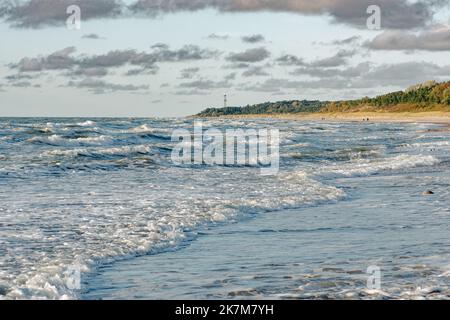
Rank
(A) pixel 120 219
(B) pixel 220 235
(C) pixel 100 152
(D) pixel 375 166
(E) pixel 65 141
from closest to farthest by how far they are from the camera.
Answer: (B) pixel 220 235 → (A) pixel 120 219 → (D) pixel 375 166 → (C) pixel 100 152 → (E) pixel 65 141

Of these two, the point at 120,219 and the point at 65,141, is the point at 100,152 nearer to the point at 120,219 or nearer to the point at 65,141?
the point at 65,141

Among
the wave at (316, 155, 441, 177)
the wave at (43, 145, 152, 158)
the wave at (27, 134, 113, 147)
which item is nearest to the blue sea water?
the wave at (316, 155, 441, 177)

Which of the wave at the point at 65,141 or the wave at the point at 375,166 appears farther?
the wave at the point at 65,141

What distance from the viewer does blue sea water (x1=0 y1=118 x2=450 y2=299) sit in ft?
27.9

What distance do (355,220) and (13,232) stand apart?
6.94 m

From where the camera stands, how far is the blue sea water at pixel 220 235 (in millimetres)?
8500

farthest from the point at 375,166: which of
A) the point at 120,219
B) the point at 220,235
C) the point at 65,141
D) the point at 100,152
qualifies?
the point at 65,141

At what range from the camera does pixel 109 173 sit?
25.9 metres

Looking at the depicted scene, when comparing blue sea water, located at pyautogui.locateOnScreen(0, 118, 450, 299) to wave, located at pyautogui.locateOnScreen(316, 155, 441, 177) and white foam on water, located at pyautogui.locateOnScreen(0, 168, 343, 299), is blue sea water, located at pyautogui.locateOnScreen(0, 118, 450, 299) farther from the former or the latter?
wave, located at pyautogui.locateOnScreen(316, 155, 441, 177)

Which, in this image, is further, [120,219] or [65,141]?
[65,141]

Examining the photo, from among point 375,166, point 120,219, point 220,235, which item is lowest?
point 375,166

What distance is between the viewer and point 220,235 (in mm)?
12570

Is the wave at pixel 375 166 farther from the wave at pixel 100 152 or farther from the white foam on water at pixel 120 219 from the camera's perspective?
the wave at pixel 100 152

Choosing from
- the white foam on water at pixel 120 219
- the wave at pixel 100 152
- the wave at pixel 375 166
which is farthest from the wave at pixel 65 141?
the white foam on water at pixel 120 219
